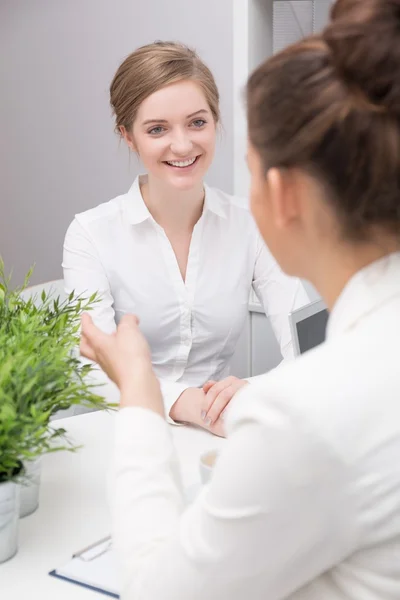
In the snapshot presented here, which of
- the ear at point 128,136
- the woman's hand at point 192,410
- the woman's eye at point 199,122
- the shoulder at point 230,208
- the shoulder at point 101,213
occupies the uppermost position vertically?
the woman's eye at point 199,122

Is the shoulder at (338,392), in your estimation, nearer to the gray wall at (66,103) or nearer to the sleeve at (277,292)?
the sleeve at (277,292)

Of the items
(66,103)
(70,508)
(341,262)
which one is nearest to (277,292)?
(70,508)

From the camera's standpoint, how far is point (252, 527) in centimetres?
72

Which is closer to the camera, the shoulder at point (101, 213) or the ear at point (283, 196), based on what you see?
the ear at point (283, 196)

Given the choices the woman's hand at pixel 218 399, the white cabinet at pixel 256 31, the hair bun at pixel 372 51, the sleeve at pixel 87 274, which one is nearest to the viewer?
the hair bun at pixel 372 51

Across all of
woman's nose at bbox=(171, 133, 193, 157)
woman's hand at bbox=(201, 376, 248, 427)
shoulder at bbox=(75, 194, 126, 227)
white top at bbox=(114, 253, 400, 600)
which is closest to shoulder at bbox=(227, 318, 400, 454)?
white top at bbox=(114, 253, 400, 600)

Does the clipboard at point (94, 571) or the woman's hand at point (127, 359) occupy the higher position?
the woman's hand at point (127, 359)

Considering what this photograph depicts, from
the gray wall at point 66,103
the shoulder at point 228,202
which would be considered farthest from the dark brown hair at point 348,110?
the gray wall at point 66,103

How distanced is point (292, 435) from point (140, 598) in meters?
0.28

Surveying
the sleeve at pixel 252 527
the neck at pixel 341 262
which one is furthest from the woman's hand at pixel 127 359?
the neck at pixel 341 262

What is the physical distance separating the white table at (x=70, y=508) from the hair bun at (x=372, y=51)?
52 centimetres

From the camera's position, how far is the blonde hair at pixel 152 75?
1.97m

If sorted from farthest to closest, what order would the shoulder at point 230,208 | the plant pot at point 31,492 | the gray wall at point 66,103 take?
the gray wall at point 66,103 < the shoulder at point 230,208 < the plant pot at point 31,492

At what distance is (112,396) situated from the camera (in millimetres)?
1633
